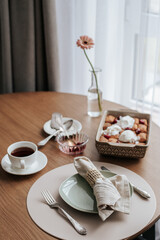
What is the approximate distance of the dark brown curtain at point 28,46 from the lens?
194cm

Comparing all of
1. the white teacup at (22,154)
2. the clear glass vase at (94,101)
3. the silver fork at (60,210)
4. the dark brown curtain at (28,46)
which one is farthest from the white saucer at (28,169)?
the dark brown curtain at (28,46)

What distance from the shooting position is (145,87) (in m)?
2.15

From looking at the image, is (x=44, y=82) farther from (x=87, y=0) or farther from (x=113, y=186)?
(x=113, y=186)

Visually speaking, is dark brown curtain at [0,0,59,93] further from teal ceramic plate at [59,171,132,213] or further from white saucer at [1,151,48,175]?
teal ceramic plate at [59,171,132,213]

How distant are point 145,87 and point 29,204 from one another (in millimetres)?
1445

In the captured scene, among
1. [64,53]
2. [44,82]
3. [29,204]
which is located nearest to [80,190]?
[29,204]

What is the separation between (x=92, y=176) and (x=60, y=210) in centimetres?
14

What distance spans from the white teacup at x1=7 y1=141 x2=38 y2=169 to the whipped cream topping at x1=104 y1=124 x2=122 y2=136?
0.30 m

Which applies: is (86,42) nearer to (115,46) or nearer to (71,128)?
(71,128)

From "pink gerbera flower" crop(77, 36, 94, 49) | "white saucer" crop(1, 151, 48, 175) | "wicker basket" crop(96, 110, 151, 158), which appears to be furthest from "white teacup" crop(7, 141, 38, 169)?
"pink gerbera flower" crop(77, 36, 94, 49)

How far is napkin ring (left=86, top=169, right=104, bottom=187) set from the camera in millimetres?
944

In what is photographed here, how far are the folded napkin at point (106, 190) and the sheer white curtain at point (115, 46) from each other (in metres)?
1.15

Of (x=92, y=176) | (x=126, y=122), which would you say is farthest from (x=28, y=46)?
(x=92, y=176)

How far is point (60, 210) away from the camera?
2.96 ft
